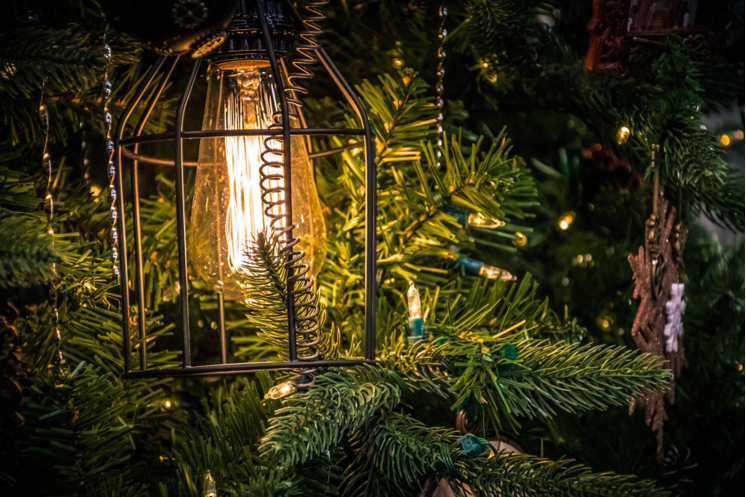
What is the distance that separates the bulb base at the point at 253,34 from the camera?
390 millimetres

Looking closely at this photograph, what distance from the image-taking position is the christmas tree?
1.28 feet

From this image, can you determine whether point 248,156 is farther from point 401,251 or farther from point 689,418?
point 689,418

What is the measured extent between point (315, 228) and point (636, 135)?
11.0 inches

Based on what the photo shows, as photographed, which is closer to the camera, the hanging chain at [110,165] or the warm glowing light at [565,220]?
the hanging chain at [110,165]

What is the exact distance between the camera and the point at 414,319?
454 mm

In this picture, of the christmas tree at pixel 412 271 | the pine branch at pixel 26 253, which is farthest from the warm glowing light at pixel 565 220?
the pine branch at pixel 26 253

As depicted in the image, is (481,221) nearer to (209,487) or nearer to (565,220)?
(565,220)

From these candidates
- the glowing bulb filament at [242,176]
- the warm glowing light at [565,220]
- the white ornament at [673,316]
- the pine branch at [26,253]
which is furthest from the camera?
the warm glowing light at [565,220]

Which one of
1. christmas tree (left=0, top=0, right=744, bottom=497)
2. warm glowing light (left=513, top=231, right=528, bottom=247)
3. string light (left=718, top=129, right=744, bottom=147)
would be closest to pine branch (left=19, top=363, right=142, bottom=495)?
christmas tree (left=0, top=0, right=744, bottom=497)

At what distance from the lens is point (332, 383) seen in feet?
1.30

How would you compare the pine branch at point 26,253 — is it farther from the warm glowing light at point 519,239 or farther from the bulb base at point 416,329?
the warm glowing light at point 519,239

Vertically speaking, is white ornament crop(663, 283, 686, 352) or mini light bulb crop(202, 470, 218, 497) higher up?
white ornament crop(663, 283, 686, 352)

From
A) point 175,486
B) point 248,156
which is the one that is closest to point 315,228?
point 248,156

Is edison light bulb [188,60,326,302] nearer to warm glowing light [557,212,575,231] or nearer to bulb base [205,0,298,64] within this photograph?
bulb base [205,0,298,64]
